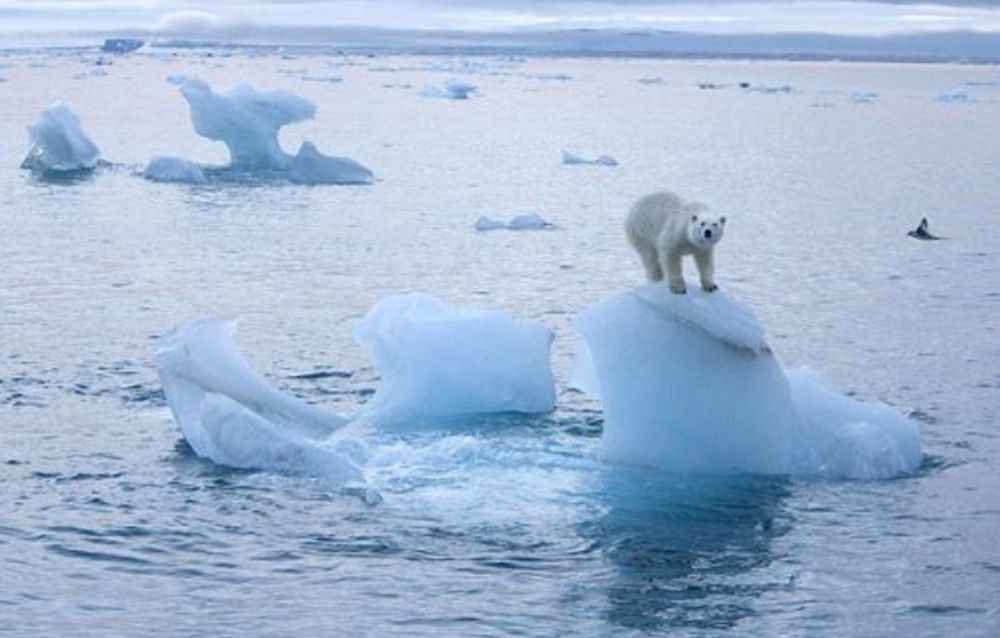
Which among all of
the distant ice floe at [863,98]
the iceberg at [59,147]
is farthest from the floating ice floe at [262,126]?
the distant ice floe at [863,98]

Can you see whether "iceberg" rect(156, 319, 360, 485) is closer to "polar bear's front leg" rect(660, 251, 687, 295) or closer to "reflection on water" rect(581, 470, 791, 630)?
"reflection on water" rect(581, 470, 791, 630)

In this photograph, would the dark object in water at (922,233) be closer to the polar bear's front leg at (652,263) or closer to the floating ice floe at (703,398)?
the floating ice floe at (703,398)

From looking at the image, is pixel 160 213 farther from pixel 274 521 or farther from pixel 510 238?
pixel 274 521

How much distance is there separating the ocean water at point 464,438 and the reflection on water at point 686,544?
0.07 ft

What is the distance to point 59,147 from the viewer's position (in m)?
30.6

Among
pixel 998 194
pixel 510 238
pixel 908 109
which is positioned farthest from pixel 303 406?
pixel 908 109

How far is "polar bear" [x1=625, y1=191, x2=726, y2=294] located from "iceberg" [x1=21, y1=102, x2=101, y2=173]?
2039cm

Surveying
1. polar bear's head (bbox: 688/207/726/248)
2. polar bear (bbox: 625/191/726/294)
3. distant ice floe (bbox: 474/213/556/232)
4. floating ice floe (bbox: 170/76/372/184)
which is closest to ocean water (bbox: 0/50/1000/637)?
distant ice floe (bbox: 474/213/556/232)

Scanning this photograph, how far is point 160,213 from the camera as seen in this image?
2516cm

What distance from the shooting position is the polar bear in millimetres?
10172

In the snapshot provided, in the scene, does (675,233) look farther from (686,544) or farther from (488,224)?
(488,224)

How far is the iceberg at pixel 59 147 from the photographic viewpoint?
1174 inches

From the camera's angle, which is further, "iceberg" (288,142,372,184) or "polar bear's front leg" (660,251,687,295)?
"iceberg" (288,142,372,184)

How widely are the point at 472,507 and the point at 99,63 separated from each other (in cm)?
8895
